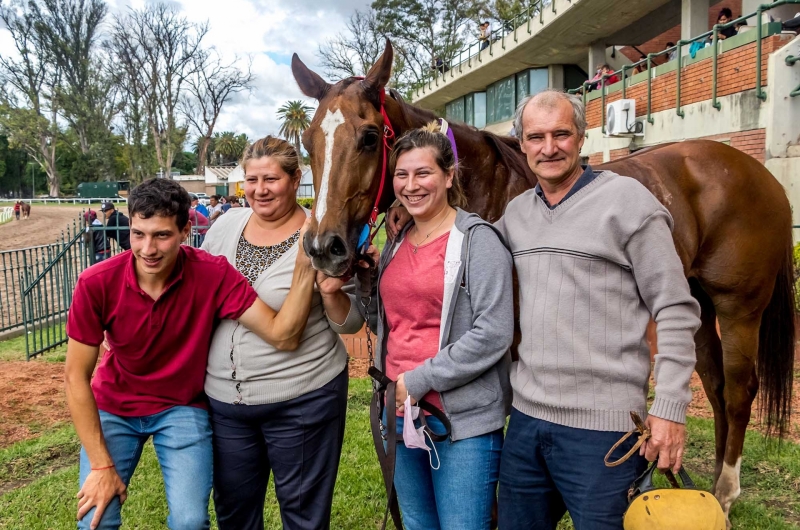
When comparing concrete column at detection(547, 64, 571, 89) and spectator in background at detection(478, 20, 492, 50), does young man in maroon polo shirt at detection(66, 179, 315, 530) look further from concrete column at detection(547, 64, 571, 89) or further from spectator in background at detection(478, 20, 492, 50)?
spectator in background at detection(478, 20, 492, 50)

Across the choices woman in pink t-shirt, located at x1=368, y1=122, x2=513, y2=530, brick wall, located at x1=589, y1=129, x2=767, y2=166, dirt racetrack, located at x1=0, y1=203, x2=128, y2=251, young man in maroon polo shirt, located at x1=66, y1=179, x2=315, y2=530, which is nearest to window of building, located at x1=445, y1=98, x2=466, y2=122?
dirt racetrack, located at x1=0, y1=203, x2=128, y2=251

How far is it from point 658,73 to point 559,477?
532 inches

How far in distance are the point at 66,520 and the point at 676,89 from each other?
12.9 m

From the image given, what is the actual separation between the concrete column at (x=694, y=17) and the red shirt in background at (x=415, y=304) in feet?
53.2

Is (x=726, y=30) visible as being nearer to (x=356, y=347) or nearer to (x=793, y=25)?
(x=793, y=25)

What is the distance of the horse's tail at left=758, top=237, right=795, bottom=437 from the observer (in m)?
3.91

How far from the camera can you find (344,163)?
7.99 ft

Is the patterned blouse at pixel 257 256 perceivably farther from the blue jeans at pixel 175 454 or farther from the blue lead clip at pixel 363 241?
the blue jeans at pixel 175 454

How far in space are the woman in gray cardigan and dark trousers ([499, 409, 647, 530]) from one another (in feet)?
2.80

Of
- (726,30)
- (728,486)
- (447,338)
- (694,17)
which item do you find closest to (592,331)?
(447,338)

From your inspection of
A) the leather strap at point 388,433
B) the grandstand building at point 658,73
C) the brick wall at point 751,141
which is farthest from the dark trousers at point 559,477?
the brick wall at point 751,141

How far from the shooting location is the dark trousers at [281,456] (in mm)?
2473

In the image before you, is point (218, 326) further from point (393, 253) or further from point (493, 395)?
point (493, 395)

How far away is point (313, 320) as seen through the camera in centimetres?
252
